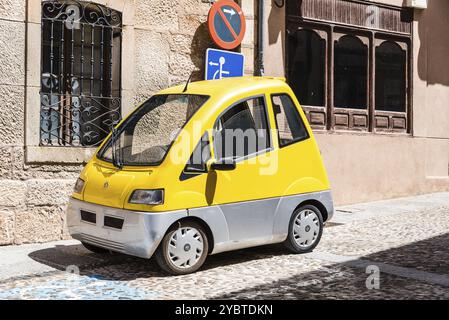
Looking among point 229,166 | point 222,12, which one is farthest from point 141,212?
point 222,12

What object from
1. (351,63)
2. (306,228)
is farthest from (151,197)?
(351,63)

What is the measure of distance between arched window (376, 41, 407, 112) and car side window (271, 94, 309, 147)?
6.47 m

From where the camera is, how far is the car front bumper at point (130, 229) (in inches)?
237

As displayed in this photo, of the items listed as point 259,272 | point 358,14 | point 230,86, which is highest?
point 358,14

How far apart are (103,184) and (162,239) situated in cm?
91

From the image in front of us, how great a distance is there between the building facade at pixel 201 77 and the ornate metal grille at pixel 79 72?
0.02 metres

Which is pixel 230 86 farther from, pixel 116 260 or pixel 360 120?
pixel 360 120

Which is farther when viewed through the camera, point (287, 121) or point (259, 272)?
point (287, 121)

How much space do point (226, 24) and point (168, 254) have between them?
5284 millimetres

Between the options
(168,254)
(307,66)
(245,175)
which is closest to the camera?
(168,254)

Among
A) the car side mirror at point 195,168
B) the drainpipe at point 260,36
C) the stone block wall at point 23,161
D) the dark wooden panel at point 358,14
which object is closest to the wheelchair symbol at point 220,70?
the drainpipe at point 260,36

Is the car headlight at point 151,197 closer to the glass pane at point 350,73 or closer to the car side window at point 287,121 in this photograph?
the car side window at point 287,121

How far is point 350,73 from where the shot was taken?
12844mm

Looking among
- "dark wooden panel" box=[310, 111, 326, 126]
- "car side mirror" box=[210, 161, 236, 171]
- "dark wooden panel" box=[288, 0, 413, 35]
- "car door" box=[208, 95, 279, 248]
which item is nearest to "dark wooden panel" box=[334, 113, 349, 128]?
"dark wooden panel" box=[310, 111, 326, 126]
